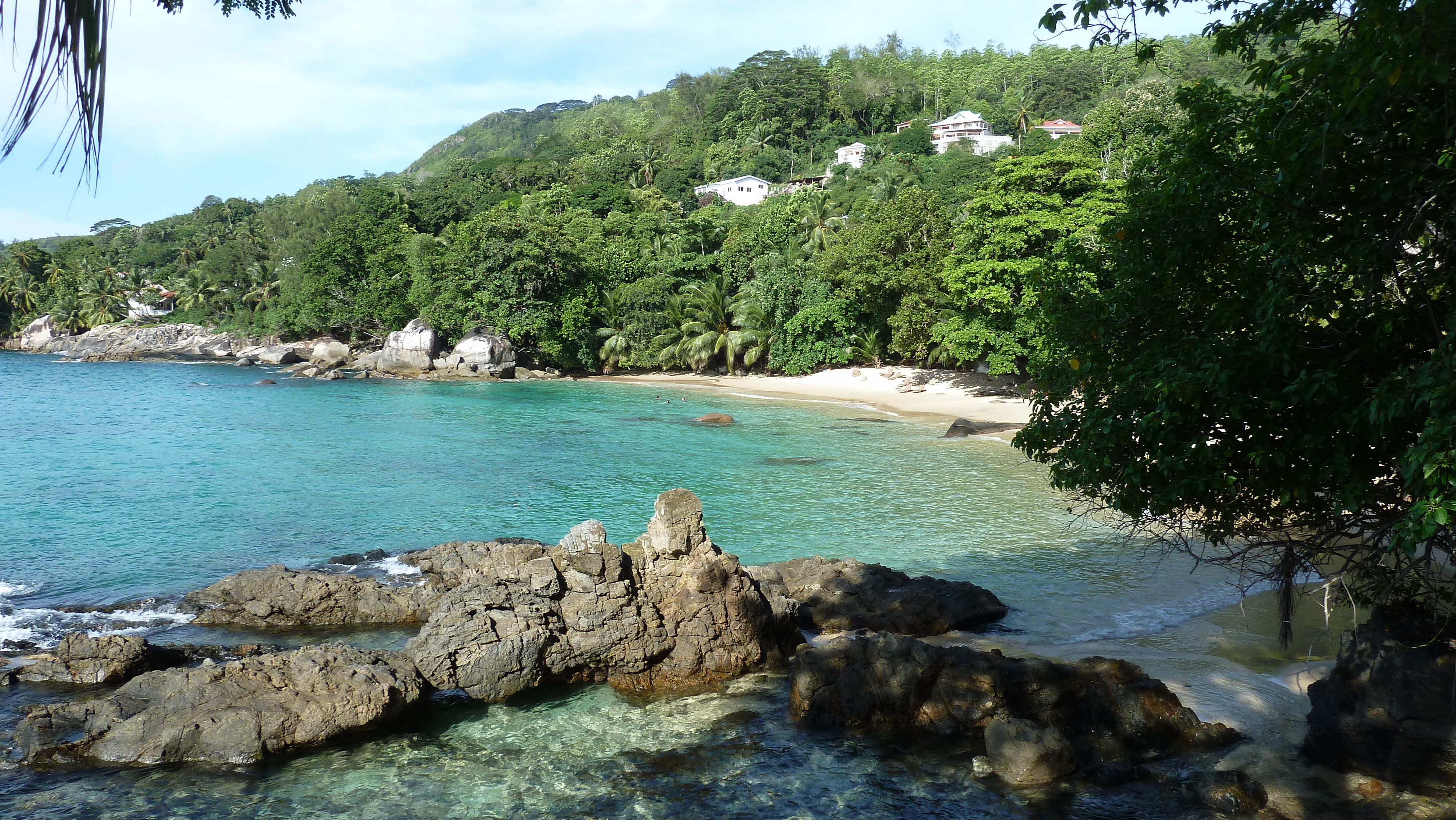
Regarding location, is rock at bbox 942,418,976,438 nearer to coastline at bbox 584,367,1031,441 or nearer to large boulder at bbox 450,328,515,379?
coastline at bbox 584,367,1031,441

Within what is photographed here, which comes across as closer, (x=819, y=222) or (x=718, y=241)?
(x=819, y=222)

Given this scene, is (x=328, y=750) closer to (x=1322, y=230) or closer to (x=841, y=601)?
(x=841, y=601)

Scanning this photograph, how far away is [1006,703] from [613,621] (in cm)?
411

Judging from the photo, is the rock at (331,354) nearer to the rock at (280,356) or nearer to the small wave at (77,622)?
the rock at (280,356)

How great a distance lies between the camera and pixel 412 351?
50031 mm

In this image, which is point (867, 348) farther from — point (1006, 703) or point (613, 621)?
point (1006, 703)

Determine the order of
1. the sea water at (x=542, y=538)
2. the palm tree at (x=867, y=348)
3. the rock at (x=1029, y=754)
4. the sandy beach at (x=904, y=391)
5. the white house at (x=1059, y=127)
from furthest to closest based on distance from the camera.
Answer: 1. the white house at (x=1059, y=127)
2. the palm tree at (x=867, y=348)
3. the sandy beach at (x=904, y=391)
4. the sea water at (x=542, y=538)
5. the rock at (x=1029, y=754)

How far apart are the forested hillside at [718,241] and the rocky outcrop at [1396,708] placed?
11.9ft

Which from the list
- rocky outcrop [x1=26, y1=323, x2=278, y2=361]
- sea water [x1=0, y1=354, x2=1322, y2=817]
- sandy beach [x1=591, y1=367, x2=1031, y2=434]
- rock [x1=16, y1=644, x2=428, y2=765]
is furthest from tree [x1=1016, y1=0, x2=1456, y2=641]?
rocky outcrop [x1=26, y1=323, x2=278, y2=361]

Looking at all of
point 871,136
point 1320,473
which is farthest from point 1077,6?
point 871,136

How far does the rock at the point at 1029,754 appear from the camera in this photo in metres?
7.19

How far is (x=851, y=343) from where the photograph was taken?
4066cm

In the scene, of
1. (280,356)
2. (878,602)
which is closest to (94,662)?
(878,602)

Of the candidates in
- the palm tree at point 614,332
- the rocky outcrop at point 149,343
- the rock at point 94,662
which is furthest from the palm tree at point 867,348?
the rocky outcrop at point 149,343
